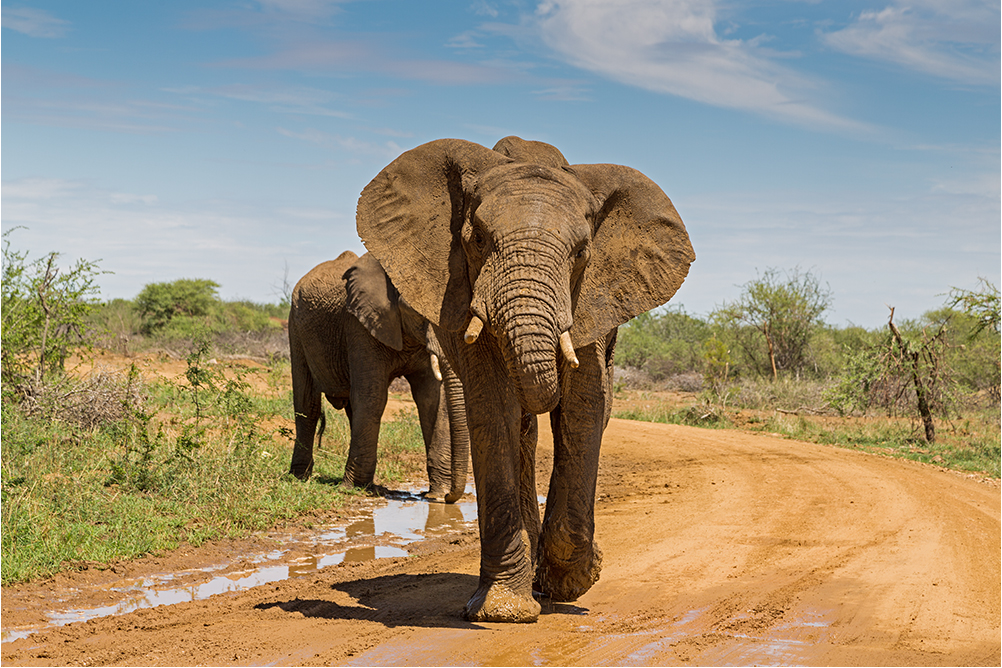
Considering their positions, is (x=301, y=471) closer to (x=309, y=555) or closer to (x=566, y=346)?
(x=309, y=555)

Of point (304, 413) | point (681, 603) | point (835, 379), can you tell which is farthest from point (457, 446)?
point (835, 379)

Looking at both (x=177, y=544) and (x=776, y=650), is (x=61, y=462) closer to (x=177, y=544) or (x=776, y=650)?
(x=177, y=544)

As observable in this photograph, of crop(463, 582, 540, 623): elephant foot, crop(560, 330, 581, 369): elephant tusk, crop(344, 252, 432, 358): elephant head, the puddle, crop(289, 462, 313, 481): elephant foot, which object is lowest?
the puddle

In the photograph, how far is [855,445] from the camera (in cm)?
1476

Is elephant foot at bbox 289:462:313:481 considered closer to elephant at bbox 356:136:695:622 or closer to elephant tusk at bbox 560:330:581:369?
elephant at bbox 356:136:695:622

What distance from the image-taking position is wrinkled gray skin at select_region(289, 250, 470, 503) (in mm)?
9758

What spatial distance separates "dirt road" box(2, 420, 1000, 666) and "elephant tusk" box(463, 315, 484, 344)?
148 centimetres

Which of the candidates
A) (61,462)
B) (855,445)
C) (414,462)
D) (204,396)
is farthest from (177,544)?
(855,445)

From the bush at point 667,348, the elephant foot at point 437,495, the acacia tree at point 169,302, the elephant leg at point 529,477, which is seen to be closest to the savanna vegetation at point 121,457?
the elephant foot at point 437,495

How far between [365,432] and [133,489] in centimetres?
238

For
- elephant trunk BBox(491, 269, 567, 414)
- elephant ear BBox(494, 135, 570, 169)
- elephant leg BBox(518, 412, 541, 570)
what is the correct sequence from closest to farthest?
elephant trunk BBox(491, 269, 567, 414) < elephant ear BBox(494, 135, 570, 169) < elephant leg BBox(518, 412, 541, 570)

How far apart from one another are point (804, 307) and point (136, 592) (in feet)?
75.3

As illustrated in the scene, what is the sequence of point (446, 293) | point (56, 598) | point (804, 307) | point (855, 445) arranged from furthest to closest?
1. point (804, 307)
2. point (855, 445)
3. point (56, 598)
4. point (446, 293)

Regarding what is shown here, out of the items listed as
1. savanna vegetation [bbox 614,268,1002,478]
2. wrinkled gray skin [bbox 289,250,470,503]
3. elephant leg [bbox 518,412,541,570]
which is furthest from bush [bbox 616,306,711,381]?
elephant leg [bbox 518,412,541,570]
